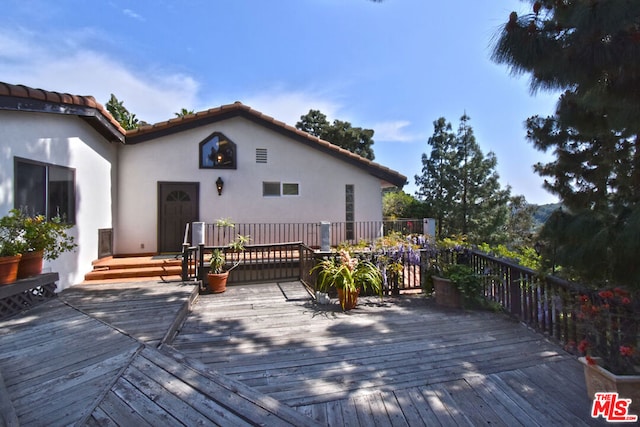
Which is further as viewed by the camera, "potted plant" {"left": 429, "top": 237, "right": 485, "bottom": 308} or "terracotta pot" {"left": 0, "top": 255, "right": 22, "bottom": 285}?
"potted plant" {"left": 429, "top": 237, "right": 485, "bottom": 308}

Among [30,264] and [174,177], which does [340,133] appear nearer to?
[174,177]

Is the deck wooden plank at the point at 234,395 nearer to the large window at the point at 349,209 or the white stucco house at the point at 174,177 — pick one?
the white stucco house at the point at 174,177

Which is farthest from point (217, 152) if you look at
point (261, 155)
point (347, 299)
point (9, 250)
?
point (347, 299)

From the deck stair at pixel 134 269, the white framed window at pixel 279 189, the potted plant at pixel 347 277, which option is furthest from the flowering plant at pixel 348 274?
the white framed window at pixel 279 189

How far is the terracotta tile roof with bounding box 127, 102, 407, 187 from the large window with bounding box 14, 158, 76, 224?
263 centimetres

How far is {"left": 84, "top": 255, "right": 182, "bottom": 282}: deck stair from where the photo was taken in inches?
232

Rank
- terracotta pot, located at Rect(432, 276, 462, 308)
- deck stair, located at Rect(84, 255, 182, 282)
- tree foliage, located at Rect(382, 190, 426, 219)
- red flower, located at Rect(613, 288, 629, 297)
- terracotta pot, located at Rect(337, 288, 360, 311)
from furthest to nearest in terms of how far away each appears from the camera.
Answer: tree foliage, located at Rect(382, 190, 426, 219), deck stair, located at Rect(84, 255, 182, 282), terracotta pot, located at Rect(432, 276, 462, 308), terracotta pot, located at Rect(337, 288, 360, 311), red flower, located at Rect(613, 288, 629, 297)

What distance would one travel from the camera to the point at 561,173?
18.5 feet

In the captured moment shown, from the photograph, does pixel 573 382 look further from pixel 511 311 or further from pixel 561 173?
pixel 561 173

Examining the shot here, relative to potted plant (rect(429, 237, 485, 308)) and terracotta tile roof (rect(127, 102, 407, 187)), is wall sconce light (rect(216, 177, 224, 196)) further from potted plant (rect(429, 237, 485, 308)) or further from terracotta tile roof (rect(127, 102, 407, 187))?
potted plant (rect(429, 237, 485, 308))

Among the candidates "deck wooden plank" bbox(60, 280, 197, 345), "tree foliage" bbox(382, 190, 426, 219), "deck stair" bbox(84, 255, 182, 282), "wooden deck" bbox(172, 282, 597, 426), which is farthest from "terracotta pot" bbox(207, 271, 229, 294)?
"tree foliage" bbox(382, 190, 426, 219)

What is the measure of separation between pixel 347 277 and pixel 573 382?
2.90 metres

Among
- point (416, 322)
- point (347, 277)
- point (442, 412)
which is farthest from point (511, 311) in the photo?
point (442, 412)

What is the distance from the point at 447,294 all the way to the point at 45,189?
23.1ft
